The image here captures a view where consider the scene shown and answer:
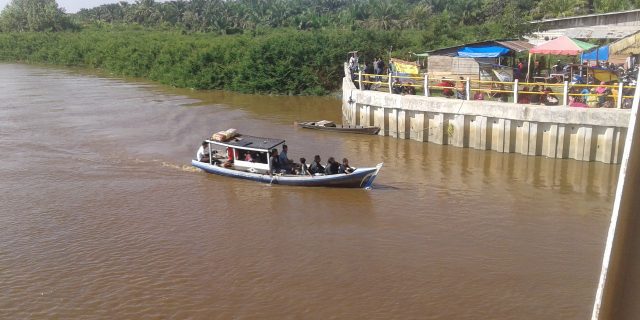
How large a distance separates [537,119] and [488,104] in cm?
180

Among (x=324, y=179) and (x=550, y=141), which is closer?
(x=324, y=179)

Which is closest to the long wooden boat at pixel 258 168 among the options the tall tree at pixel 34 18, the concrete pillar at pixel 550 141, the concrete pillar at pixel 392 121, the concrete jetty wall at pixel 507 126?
the concrete jetty wall at pixel 507 126

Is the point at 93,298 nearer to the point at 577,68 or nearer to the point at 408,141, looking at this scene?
the point at 408,141

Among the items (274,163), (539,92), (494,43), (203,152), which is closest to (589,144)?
(539,92)

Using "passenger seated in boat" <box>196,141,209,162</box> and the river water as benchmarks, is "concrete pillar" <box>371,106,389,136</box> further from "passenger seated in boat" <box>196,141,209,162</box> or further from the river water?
"passenger seated in boat" <box>196,141,209,162</box>

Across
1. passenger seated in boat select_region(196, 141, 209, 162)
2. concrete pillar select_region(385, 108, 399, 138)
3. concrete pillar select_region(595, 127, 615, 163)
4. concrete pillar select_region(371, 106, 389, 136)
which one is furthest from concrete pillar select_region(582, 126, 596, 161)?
passenger seated in boat select_region(196, 141, 209, 162)

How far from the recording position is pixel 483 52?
25375mm

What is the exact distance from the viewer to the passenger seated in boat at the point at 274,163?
18.1 m

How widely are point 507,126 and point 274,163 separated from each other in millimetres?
8716

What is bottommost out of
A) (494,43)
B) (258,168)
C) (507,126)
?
(258,168)

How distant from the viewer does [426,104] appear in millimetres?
23094

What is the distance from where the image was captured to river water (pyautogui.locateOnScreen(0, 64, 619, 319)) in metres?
11.4

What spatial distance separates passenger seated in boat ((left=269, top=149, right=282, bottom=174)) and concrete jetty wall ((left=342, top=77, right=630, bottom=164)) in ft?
24.6

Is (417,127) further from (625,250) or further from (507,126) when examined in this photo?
(625,250)
